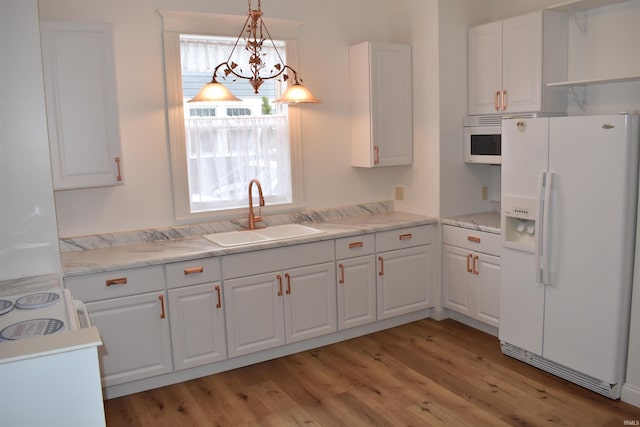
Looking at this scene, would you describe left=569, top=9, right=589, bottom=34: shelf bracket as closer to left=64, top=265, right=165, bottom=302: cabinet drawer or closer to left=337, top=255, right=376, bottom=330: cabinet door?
left=337, top=255, right=376, bottom=330: cabinet door

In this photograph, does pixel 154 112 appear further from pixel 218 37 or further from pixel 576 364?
pixel 576 364

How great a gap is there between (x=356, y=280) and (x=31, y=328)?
2520 mm

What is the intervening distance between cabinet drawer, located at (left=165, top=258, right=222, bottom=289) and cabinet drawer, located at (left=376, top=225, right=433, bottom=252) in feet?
4.27

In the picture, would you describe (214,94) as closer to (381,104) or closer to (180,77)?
(180,77)

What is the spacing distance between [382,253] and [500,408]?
1455 mm

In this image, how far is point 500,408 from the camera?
312 cm

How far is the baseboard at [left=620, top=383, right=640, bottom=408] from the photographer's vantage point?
306 cm

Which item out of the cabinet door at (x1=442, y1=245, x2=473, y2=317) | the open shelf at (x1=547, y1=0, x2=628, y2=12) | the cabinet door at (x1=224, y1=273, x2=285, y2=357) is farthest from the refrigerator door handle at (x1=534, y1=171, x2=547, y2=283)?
the cabinet door at (x1=224, y1=273, x2=285, y2=357)

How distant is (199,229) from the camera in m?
3.99

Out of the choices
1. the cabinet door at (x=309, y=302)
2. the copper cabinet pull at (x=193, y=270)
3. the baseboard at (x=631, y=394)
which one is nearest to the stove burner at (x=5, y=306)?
the copper cabinet pull at (x=193, y=270)

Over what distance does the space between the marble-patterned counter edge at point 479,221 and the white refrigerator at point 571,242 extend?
36 cm

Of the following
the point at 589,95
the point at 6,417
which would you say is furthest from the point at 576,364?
the point at 6,417

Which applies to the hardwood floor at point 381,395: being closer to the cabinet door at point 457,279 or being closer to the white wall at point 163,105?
the cabinet door at point 457,279

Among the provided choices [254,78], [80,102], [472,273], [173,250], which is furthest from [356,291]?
[80,102]
